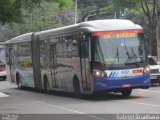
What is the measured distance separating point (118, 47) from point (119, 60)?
0.54 m

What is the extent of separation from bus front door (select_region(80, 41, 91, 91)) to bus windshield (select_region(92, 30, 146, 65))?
20.3 inches

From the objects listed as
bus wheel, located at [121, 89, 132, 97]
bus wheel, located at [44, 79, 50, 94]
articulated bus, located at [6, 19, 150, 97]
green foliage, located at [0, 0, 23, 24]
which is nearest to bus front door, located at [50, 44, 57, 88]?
articulated bus, located at [6, 19, 150, 97]

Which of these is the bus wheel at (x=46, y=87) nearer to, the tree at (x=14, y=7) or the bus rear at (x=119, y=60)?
the tree at (x=14, y=7)

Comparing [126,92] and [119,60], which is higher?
[119,60]

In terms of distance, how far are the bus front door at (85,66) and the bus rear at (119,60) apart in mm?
410

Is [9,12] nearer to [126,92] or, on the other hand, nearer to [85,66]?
[85,66]

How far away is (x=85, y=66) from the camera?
72.5 feet

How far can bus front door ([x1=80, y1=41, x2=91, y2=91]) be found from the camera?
21.8 metres

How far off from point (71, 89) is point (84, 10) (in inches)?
2059

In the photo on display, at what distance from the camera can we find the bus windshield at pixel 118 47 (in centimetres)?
2141

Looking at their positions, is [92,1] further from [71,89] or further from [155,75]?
[71,89]

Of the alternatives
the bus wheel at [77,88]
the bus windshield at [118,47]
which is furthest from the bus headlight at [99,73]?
the bus wheel at [77,88]

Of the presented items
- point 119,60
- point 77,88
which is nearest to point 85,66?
point 119,60

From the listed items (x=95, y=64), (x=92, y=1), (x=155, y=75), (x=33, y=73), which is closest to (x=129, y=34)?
(x=95, y=64)
